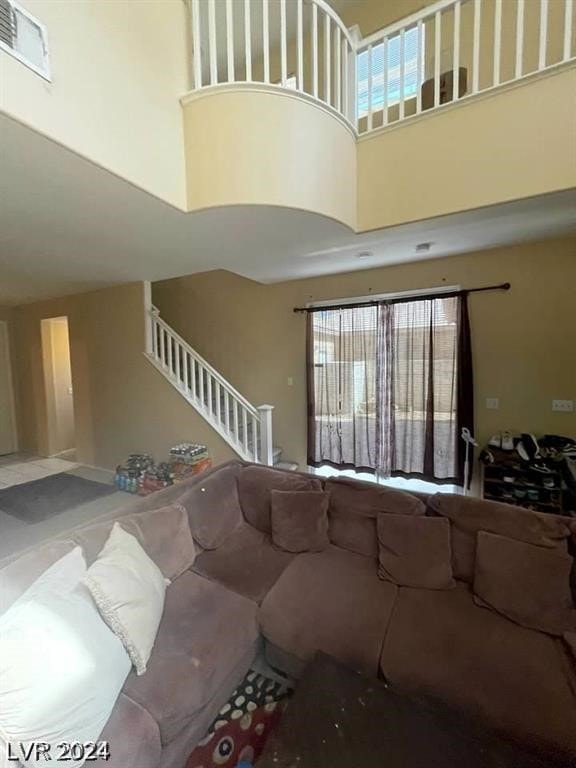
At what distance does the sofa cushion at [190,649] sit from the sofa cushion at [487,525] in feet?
3.54

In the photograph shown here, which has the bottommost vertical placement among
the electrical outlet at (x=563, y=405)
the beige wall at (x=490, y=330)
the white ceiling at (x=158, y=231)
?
the electrical outlet at (x=563, y=405)

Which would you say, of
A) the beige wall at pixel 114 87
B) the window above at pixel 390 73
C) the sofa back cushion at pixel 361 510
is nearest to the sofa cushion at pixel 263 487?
the sofa back cushion at pixel 361 510

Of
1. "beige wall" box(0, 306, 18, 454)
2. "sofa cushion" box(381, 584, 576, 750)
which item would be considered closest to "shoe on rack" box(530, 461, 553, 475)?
"sofa cushion" box(381, 584, 576, 750)

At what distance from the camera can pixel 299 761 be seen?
3.06ft

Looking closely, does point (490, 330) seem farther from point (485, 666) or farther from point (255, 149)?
point (485, 666)

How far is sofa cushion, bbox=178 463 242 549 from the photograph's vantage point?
1979 millimetres

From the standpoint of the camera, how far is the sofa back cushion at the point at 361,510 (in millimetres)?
1872

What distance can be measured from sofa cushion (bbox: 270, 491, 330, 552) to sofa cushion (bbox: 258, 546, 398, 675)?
0.11m

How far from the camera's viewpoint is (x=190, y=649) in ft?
4.27

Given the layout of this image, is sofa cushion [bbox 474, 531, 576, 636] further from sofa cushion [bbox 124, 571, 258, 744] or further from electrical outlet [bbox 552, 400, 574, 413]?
electrical outlet [bbox 552, 400, 574, 413]

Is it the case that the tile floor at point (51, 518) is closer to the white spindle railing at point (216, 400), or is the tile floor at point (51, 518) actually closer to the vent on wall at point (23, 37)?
the white spindle railing at point (216, 400)

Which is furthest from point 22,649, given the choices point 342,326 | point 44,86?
point 342,326

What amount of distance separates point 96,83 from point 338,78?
5.38 feet

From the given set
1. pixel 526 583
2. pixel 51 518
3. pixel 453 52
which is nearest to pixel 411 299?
pixel 453 52
